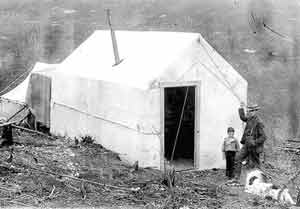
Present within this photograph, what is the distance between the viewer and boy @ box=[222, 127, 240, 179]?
1098cm

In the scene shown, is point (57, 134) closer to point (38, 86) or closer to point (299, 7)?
point (38, 86)

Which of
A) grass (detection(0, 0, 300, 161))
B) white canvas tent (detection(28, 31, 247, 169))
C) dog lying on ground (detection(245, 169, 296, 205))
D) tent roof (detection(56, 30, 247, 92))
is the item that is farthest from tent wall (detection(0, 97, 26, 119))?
dog lying on ground (detection(245, 169, 296, 205))

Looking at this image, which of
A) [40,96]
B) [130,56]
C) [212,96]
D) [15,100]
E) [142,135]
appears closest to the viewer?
[142,135]

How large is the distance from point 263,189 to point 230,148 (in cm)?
150

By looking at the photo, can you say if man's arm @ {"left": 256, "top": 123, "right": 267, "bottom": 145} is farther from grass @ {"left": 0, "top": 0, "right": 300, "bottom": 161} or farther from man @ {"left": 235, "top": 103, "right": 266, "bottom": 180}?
grass @ {"left": 0, "top": 0, "right": 300, "bottom": 161}

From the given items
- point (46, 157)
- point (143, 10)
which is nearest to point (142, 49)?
point (46, 157)

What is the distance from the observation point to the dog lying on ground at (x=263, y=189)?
9188 millimetres

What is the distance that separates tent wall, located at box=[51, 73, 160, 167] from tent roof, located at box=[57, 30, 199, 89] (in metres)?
0.26

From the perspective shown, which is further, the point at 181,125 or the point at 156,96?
the point at 181,125

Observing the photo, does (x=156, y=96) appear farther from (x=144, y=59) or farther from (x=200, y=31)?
(x=200, y=31)

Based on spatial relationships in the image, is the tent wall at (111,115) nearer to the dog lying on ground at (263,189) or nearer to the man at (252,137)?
the man at (252,137)

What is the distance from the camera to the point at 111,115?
12.5m

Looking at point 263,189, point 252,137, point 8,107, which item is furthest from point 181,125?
point 8,107

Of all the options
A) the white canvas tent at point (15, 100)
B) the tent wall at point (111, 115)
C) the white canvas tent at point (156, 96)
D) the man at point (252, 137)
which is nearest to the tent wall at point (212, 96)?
the white canvas tent at point (156, 96)
